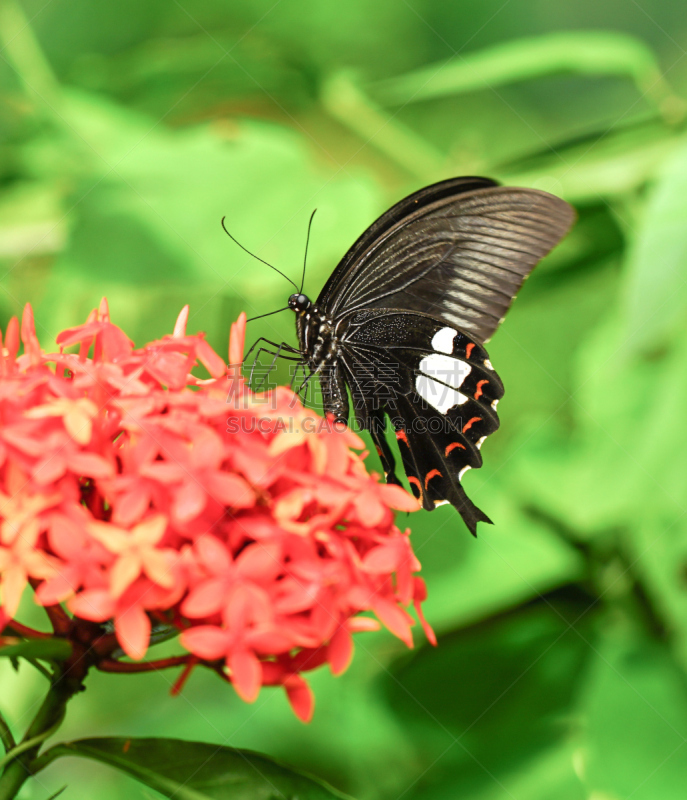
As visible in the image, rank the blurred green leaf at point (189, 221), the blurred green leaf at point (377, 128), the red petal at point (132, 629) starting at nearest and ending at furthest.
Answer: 1. the red petal at point (132, 629)
2. the blurred green leaf at point (189, 221)
3. the blurred green leaf at point (377, 128)

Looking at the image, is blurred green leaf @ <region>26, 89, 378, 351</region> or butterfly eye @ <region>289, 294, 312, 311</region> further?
blurred green leaf @ <region>26, 89, 378, 351</region>

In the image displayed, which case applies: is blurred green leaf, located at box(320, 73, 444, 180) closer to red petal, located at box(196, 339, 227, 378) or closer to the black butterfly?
the black butterfly

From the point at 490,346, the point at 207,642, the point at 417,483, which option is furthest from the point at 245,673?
the point at 490,346

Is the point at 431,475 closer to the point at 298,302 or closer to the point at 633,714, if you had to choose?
the point at 298,302

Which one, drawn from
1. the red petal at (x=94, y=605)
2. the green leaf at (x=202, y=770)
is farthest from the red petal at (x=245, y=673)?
the green leaf at (x=202, y=770)

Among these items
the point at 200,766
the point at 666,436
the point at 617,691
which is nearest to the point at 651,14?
the point at 666,436

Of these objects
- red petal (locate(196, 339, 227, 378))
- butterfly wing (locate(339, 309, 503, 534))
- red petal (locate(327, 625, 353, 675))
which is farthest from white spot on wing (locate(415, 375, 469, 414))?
red petal (locate(327, 625, 353, 675))

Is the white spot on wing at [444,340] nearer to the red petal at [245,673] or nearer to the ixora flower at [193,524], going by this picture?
the ixora flower at [193,524]
